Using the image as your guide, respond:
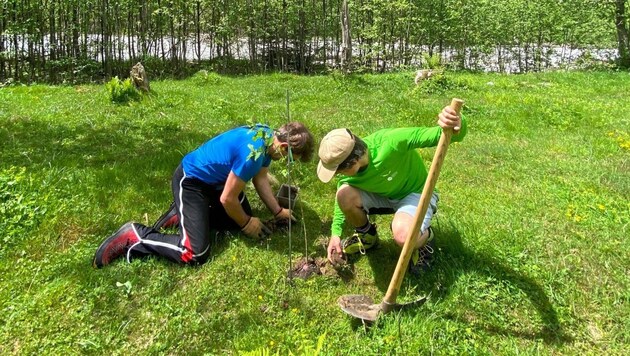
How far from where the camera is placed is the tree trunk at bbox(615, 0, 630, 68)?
57.8ft

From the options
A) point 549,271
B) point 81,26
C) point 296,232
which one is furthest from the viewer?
point 81,26

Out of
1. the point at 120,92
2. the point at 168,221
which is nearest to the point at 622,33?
the point at 120,92

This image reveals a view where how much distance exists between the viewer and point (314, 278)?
323 centimetres

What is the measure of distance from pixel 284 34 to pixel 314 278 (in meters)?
17.7

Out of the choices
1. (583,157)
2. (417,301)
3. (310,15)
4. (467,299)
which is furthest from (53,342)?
(310,15)

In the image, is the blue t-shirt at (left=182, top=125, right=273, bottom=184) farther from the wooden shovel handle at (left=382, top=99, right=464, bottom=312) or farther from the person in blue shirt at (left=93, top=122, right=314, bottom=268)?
the wooden shovel handle at (left=382, top=99, right=464, bottom=312)

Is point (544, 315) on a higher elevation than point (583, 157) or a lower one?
lower

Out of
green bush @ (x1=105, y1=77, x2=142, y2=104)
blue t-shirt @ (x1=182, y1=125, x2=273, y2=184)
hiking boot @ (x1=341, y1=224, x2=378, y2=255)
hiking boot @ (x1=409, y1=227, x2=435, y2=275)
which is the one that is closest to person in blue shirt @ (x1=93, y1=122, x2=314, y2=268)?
blue t-shirt @ (x1=182, y1=125, x2=273, y2=184)

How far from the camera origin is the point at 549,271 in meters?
3.09

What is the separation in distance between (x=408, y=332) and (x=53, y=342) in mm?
2091

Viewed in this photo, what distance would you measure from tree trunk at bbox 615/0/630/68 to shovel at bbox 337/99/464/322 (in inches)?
754

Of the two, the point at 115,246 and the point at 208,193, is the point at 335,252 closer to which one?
the point at 208,193

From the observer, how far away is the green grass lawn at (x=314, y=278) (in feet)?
8.87

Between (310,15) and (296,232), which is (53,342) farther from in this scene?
(310,15)
